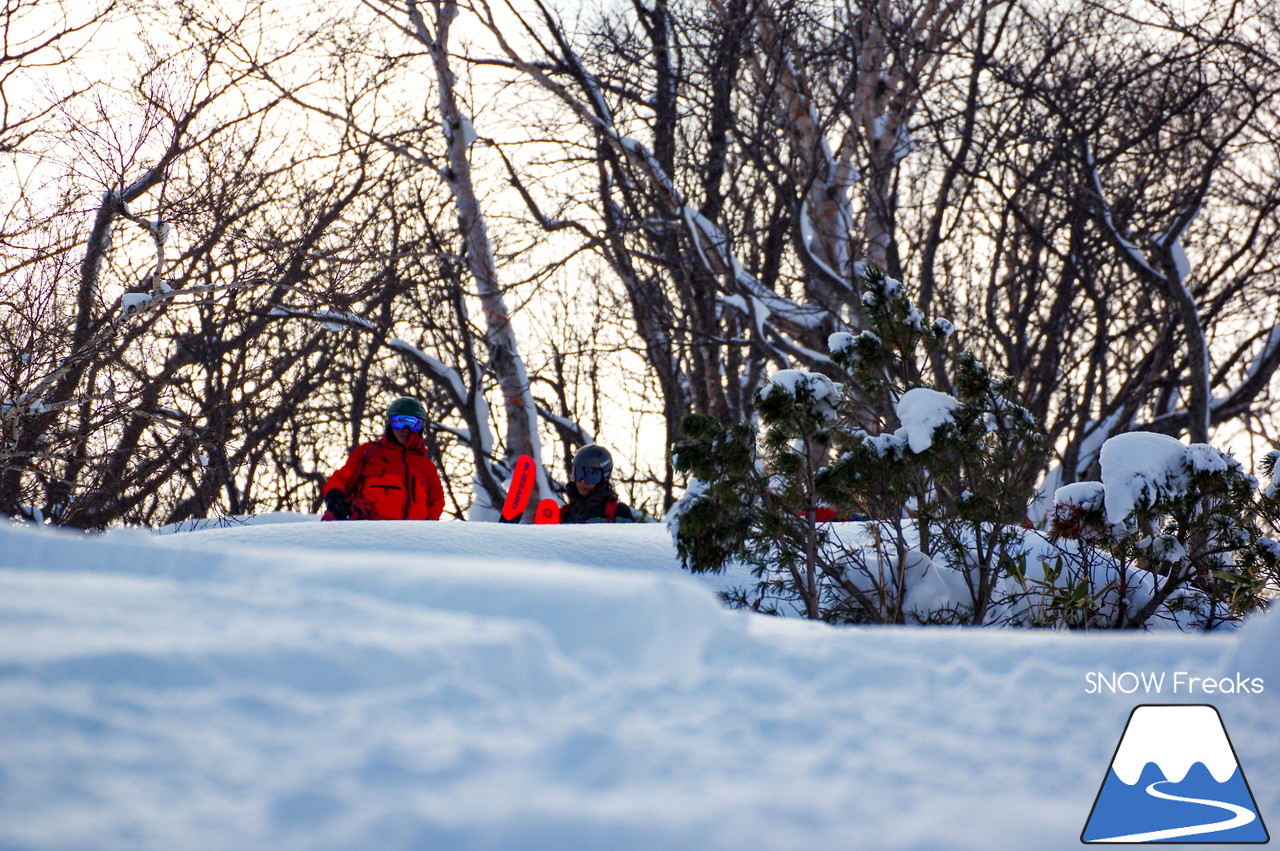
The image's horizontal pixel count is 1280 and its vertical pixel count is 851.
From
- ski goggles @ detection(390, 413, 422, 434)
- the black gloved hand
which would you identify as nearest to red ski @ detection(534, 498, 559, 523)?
ski goggles @ detection(390, 413, 422, 434)

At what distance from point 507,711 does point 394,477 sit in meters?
5.06

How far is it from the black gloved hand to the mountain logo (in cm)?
509

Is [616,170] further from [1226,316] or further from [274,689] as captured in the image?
[274,689]

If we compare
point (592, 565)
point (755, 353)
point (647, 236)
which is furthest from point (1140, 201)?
point (592, 565)

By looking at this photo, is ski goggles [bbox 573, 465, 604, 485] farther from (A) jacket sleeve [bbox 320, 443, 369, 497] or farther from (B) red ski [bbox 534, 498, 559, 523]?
(A) jacket sleeve [bbox 320, 443, 369, 497]

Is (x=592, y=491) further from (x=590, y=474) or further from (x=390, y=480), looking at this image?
(x=390, y=480)

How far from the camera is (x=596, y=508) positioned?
755 centimetres

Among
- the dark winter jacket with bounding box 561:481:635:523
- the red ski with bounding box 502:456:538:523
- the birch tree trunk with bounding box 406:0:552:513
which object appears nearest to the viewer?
the dark winter jacket with bounding box 561:481:635:523

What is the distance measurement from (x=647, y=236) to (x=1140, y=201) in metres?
5.95

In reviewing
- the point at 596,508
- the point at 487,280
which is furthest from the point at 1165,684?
the point at 487,280

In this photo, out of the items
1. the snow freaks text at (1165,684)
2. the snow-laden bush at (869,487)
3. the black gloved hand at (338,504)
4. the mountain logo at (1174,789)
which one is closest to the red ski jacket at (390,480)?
the black gloved hand at (338,504)

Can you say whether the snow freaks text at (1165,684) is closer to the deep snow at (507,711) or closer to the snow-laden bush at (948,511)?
the deep snow at (507,711)

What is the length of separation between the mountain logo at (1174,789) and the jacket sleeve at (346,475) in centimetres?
526

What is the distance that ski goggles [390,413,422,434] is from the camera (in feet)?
21.9
